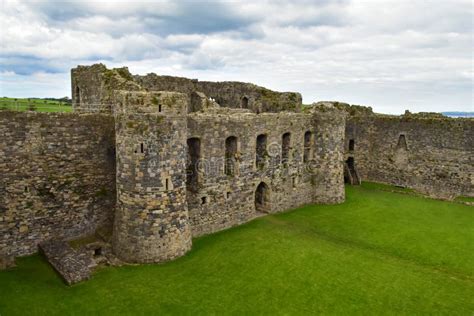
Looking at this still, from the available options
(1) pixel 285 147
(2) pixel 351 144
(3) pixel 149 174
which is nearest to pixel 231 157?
(1) pixel 285 147

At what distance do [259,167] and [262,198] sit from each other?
2.25 meters

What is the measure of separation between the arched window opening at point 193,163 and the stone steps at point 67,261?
18.9ft

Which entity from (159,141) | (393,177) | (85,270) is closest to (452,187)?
(393,177)

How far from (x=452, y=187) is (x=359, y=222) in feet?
36.4

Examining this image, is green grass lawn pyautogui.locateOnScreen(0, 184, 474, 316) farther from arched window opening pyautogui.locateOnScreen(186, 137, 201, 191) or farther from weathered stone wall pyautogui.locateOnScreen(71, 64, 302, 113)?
weathered stone wall pyautogui.locateOnScreen(71, 64, 302, 113)

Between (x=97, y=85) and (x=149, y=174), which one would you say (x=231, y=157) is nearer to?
(x=149, y=174)

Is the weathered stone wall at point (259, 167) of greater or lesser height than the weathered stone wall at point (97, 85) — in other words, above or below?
below

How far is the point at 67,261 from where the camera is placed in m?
15.2

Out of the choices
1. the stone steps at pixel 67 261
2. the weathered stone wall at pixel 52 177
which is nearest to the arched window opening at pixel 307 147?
the weathered stone wall at pixel 52 177

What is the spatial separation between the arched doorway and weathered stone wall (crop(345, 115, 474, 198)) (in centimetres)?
1332

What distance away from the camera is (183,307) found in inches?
513

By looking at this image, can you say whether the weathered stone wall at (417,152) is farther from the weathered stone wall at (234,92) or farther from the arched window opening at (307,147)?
the arched window opening at (307,147)

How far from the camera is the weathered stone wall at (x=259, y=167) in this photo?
19.0 m

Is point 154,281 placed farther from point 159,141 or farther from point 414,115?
point 414,115
